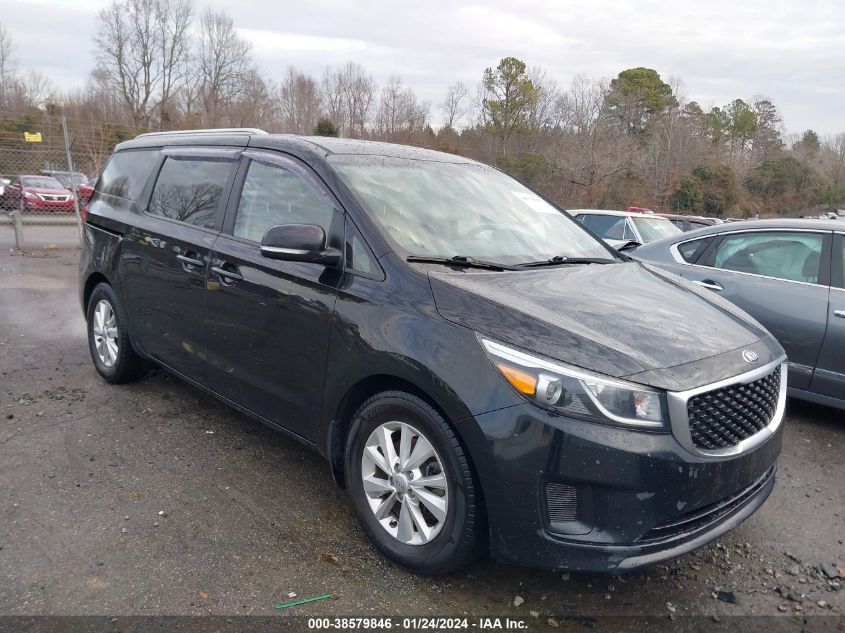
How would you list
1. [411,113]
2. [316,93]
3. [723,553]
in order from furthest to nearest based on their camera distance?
[316,93], [411,113], [723,553]

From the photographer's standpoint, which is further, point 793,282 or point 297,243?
point 793,282

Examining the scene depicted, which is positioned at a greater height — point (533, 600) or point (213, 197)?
point (213, 197)

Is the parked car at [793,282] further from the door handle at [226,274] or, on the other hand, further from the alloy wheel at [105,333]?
the alloy wheel at [105,333]

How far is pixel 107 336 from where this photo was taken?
484 cm

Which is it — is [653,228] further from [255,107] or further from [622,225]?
[255,107]

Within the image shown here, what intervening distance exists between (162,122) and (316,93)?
33.9 feet

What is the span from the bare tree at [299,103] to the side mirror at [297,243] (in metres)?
33.9

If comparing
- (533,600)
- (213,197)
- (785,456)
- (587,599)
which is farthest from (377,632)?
(785,456)

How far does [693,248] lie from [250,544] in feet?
14.3

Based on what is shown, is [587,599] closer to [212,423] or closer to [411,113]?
[212,423]

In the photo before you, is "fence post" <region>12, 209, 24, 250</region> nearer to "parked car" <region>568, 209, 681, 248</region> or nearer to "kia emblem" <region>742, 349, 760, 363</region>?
"parked car" <region>568, 209, 681, 248</region>

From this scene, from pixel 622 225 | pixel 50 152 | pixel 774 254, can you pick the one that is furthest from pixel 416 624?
pixel 50 152

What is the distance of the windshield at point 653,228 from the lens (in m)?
10.6

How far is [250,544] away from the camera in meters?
2.90
